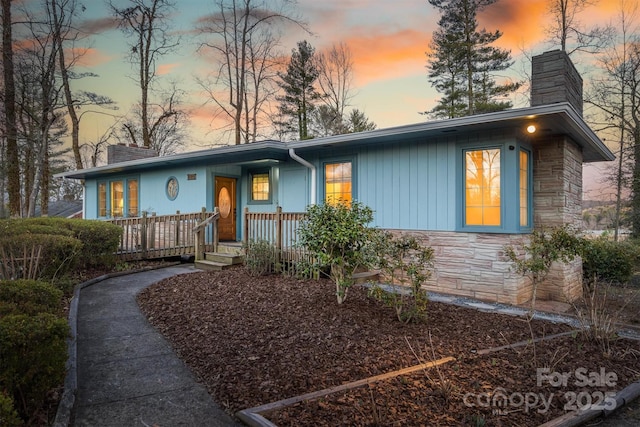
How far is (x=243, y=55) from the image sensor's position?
53.9 feet

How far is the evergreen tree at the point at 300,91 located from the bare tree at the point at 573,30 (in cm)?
1000

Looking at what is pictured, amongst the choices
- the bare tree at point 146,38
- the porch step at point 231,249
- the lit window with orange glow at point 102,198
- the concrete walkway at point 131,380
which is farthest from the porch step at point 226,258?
the bare tree at point 146,38

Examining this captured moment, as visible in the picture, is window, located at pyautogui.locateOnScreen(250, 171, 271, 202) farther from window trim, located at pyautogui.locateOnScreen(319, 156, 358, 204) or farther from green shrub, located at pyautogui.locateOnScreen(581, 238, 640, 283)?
green shrub, located at pyautogui.locateOnScreen(581, 238, 640, 283)

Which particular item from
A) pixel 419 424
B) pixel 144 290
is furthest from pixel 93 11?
pixel 419 424

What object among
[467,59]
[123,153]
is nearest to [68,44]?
[123,153]

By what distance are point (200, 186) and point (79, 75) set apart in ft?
17.4

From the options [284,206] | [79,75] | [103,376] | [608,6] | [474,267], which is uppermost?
[608,6]

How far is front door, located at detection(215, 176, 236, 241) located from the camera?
10.3 meters

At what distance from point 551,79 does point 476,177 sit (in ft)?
6.78

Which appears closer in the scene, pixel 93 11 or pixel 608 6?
pixel 93 11

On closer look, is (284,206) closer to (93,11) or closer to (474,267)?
(474,267)

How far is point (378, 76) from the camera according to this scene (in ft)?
48.3

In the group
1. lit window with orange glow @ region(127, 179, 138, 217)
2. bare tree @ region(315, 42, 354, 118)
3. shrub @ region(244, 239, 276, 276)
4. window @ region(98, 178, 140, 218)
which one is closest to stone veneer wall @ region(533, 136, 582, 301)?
shrub @ region(244, 239, 276, 276)

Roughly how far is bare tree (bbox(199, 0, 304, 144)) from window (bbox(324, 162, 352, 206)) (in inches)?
371
